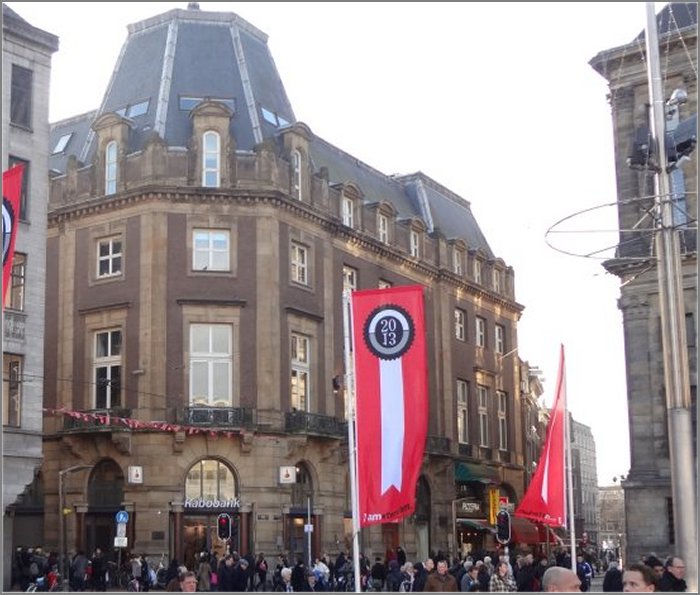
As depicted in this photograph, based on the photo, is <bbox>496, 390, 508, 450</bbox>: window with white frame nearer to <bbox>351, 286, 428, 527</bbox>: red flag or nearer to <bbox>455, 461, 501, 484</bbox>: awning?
<bbox>455, 461, 501, 484</bbox>: awning

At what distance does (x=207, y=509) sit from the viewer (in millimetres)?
45594

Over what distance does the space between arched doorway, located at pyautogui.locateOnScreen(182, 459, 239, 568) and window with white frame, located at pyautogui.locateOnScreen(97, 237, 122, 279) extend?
8934 millimetres

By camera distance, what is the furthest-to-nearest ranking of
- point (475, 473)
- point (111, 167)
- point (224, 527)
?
point (475, 473), point (111, 167), point (224, 527)

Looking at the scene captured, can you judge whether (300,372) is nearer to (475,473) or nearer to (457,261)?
(475,473)

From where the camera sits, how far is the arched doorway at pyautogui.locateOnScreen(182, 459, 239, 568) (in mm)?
45406

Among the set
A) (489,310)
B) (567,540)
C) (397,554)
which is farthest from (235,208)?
(567,540)

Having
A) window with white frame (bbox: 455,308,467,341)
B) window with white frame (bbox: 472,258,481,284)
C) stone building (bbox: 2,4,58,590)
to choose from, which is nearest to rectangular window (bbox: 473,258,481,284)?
window with white frame (bbox: 472,258,481,284)

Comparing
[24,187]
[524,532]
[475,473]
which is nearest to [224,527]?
[24,187]

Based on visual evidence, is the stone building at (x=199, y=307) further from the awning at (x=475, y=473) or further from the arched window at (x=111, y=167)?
the awning at (x=475, y=473)

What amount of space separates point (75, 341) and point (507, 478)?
2906 centimetres

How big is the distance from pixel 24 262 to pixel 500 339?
37.8 meters

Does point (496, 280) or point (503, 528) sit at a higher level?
point (496, 280)

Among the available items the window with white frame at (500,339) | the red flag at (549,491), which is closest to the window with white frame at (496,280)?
the window with white frame at (500,339)

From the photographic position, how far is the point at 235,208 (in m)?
48.2
